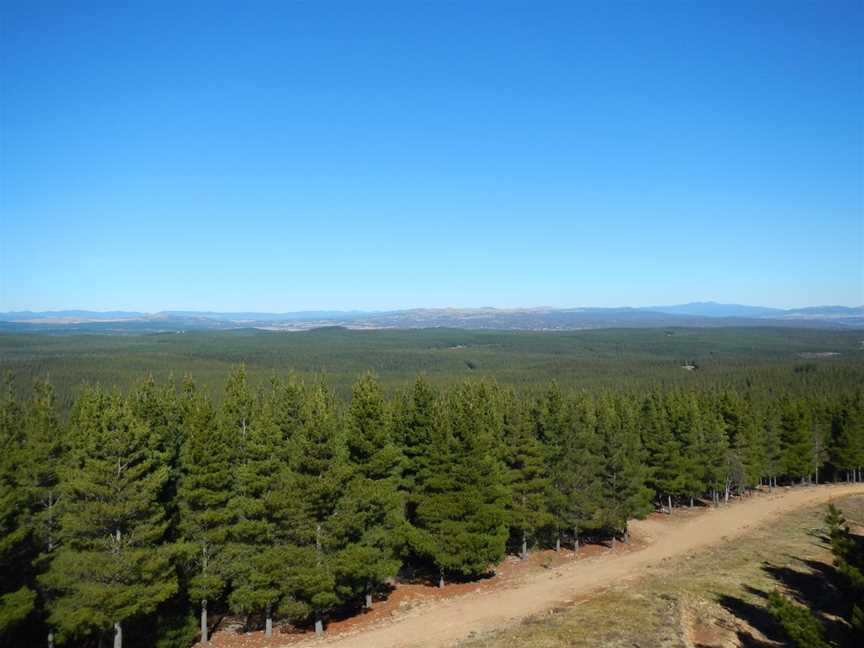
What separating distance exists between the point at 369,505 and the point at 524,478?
1517cm

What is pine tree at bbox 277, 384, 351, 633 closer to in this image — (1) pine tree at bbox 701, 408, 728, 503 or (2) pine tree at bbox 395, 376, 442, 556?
(2) pine tree at bbox 395, 376, 442, 556

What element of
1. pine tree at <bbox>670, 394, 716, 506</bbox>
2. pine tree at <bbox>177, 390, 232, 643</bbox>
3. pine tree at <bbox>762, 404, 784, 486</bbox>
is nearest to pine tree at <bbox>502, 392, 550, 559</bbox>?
pine tree at <bbox>177, 390, 232, 643</bbox>

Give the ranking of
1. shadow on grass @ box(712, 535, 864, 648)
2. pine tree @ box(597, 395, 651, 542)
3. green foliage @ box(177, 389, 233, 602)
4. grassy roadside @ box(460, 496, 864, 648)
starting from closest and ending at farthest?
grassy roadside @ box(460, 496, 864, 648) < shadow on grass @ box(712, 535, 864, 648) < green foliage @ box(177, 389, 233, 602) < pine tree @ box(597, 395, 651, 542)

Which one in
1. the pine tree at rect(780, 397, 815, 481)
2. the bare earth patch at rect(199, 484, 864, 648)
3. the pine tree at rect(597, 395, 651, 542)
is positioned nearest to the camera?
the bare earth patch at rect(199, 484, 864, 648)

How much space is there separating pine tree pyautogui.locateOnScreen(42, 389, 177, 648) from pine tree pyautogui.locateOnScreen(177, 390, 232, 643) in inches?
102

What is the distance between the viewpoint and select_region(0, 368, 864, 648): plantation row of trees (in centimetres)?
2542

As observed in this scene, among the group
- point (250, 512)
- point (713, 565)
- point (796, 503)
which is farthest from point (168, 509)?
point (796, 503)

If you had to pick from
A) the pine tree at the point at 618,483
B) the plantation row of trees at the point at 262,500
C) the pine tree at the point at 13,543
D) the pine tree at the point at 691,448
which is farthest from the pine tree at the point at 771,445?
the pine tree at the point at 13,543

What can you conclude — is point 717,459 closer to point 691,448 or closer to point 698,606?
point 691,448

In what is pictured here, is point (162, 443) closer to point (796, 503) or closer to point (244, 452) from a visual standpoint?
point (244, 452)

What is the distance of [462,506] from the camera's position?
35031mm

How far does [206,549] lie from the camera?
3041 cm

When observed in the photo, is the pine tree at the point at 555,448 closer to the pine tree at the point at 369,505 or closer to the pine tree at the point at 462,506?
the pine tree at the point at 462,506

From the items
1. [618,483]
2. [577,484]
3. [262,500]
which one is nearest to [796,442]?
[618,483]
